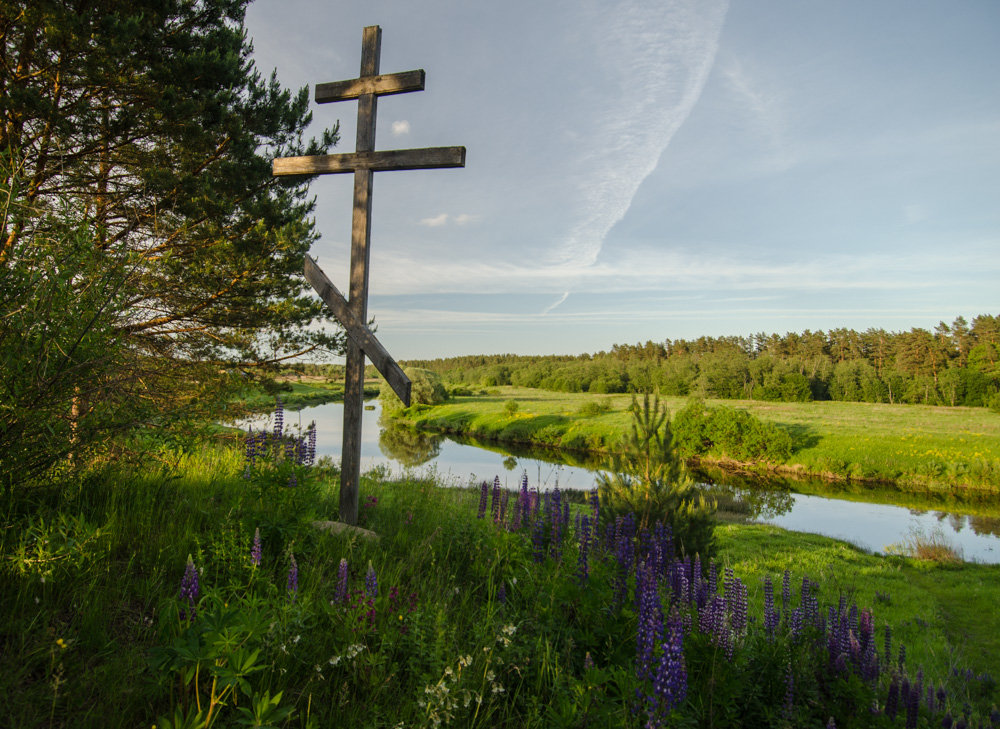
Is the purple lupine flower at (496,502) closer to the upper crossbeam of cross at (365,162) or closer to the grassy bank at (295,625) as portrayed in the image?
the grassy bank at (295,625)

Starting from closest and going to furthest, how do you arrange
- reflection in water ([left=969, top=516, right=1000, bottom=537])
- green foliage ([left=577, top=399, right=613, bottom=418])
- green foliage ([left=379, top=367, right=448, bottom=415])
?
reflection in water ([left=969, top=516, right=1000, bottom=537]) → green foliage ([left=577, top=399, right=613, bottom=418]) → green foliage ([left=379, top=367, right=448, bottom=415])

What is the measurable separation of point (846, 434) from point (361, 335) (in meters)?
36.1

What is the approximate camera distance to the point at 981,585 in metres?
9.62

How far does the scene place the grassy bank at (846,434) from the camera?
25.3 m

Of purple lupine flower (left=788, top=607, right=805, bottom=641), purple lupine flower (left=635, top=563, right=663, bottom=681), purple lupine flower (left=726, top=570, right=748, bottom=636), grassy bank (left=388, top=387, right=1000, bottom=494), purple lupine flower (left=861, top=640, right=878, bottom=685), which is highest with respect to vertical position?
purple lupine flower (left=635, top=563, right=663, bottom=681)

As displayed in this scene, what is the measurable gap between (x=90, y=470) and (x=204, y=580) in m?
1.82

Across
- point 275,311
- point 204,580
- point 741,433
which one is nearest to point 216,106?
point 275,311

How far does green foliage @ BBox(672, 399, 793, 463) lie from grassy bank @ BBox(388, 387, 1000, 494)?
29.7 inches

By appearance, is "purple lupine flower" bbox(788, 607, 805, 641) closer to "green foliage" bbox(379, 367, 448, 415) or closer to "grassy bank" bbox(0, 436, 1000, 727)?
"grassy bank" bbox(0, 436, 1000, 727)

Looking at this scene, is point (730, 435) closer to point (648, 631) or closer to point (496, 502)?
point (496, 502)

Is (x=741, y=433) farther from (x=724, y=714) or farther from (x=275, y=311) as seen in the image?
(x=724, y=714)

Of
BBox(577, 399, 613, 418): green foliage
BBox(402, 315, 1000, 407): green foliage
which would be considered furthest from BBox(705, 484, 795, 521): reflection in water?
BBox(402, 315, 1000, 407): green foliage

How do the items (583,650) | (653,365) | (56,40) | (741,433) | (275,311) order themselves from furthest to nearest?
(653,365), (741,433), (275,311), (56,40), (583,650)

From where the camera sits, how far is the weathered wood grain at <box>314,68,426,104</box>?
5.13 meters
